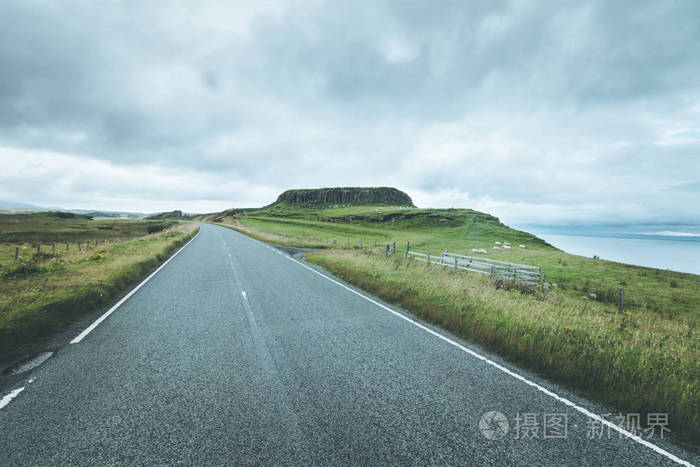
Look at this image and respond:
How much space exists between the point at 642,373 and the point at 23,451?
8.79 metres

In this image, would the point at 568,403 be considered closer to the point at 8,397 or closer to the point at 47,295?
the point at 8,397

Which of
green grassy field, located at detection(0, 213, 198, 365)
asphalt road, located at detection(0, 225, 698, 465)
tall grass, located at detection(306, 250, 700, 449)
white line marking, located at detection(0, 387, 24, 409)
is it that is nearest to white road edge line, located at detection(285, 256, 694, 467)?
asphalt road, located at detection(0, 225, 698, 465)

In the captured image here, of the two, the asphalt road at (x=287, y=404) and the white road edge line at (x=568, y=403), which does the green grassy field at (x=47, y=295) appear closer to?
the asphalt road at (x=287, y=404)

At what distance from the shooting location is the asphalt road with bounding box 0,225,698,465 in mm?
2984

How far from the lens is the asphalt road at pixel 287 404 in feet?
9.79

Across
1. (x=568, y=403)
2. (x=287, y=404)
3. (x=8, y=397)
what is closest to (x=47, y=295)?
(x=8, y=397)

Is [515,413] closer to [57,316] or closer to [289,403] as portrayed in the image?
[289,403]

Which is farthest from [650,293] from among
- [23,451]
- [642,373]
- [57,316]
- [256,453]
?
[57,316]

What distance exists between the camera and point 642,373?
4.88 m

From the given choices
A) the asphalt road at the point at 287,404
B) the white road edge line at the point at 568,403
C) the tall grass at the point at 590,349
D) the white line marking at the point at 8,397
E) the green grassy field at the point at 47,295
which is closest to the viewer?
the asphalt road at the point at 287,404

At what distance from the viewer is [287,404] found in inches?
149

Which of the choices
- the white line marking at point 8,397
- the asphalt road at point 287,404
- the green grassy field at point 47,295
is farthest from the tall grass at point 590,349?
the green grassy field at point 47,295

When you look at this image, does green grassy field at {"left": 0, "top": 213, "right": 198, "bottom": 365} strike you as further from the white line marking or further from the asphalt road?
the white line marking

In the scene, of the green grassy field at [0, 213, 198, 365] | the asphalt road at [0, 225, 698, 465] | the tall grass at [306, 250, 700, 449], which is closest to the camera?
the asphalt road at [0, 225, 698, 465]
